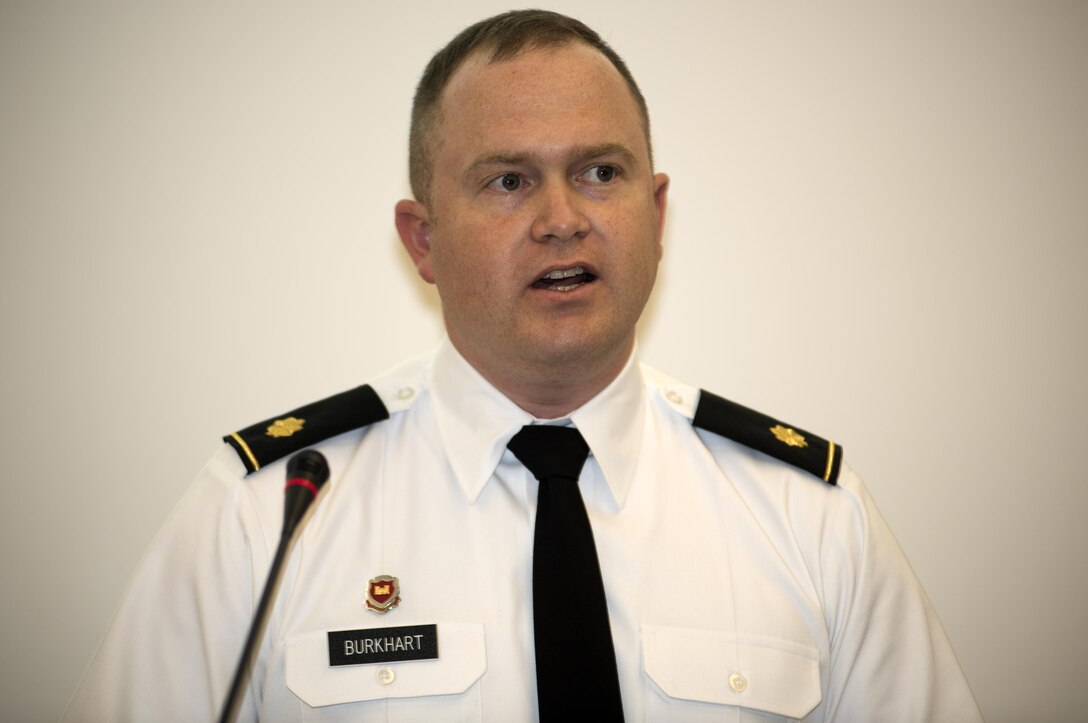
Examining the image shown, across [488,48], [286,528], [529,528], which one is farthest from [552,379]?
[286,528]

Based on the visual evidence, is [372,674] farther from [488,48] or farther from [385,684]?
[488,48]

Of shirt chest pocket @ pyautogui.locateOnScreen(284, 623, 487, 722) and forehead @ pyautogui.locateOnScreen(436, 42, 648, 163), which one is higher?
forehead @ pyautogui.locateOnScreen(436, 42, 648, 163)

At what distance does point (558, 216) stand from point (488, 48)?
0.38 meters

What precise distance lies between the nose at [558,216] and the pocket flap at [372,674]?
653 mm

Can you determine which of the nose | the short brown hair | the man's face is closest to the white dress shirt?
the man's face

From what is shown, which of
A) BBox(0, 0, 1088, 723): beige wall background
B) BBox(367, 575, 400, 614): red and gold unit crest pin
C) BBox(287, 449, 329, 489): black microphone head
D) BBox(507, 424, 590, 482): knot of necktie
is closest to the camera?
BBox(287, 449, 329, 489): black microphone head

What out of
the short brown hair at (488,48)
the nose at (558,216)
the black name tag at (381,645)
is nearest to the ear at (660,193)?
the short brown hair at (488,48)

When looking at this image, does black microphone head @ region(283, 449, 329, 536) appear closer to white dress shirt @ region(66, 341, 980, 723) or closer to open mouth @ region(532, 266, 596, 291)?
white dress shirt @ region(66, 341, 980, 723)

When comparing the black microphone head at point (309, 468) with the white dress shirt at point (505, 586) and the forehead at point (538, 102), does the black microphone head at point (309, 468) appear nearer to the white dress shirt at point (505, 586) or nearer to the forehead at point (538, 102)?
the white dress shirt at point (505, 586)

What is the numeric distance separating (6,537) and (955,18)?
2404 mm

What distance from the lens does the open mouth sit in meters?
1.58

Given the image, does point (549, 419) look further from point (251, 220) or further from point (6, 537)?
point (6, 537)

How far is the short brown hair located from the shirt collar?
1.19 feet

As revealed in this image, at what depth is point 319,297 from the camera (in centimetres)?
209
